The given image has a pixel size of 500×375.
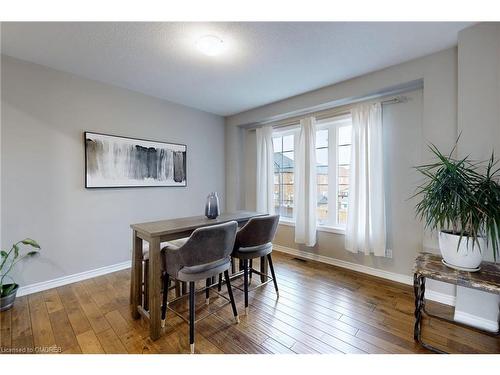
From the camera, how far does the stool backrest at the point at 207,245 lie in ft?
5.14

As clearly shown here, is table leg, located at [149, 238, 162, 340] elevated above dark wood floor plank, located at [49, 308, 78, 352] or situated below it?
above

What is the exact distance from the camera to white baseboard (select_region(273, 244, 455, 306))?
2.23m

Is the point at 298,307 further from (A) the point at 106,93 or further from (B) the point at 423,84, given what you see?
(A) the point at 106,93

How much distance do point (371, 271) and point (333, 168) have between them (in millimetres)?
1509

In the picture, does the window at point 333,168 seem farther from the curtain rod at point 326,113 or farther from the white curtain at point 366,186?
the white curtain at point 366,186

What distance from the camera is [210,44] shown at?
2.01 meters

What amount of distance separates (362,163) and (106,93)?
3.53 metres

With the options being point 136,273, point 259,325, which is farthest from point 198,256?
point 259,325

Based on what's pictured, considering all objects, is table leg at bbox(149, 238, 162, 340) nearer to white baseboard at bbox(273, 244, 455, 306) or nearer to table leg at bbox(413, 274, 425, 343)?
table leg at bbox(413, 274, 425, 343)

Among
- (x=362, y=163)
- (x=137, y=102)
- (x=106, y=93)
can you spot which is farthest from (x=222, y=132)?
(x=362, y=163)

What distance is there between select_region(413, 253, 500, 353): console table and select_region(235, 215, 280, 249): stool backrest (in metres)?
1.24

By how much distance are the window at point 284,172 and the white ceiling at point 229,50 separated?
3.43 ft

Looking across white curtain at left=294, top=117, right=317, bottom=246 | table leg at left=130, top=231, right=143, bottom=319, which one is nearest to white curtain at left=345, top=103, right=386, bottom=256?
white curtain at left=294, top=117, right=317, bottom=246
